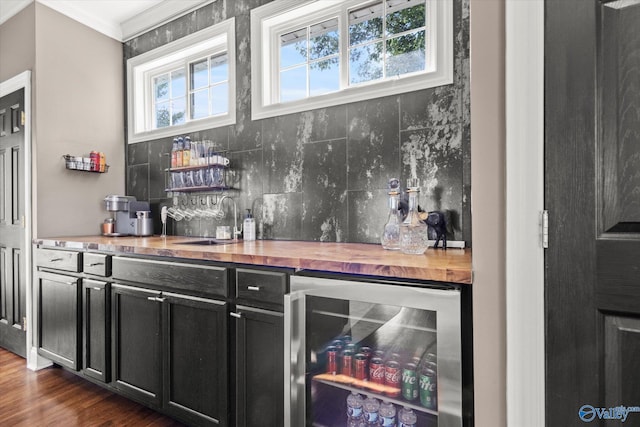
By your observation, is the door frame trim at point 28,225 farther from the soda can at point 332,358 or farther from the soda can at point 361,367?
the soda can at point 361,367

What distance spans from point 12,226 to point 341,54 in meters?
3.05

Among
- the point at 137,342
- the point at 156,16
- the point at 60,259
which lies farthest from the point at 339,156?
the point at 156,16

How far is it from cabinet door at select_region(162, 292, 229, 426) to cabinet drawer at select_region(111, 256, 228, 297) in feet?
0.19

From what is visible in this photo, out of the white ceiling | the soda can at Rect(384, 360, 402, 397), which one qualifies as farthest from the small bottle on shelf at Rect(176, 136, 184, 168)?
the soda can at Rect(384, 360, 402, 397)

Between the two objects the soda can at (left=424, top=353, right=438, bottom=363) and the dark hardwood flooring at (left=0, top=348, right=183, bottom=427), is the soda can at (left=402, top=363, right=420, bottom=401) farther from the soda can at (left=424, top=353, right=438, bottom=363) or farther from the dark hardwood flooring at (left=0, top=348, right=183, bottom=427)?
the dark hardwood flooring at (left=0, top=348, right=183, bottom=427)

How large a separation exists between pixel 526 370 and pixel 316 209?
1.49m

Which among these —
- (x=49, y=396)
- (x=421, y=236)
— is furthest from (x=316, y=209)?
(x=49, y=396)

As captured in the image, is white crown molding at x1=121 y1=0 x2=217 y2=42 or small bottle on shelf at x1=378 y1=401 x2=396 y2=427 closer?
small bottle on shelf at x1=378 y1=401 x2=396 y2=427

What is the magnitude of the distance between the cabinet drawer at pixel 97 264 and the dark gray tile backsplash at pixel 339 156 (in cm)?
77

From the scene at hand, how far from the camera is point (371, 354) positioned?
138cm

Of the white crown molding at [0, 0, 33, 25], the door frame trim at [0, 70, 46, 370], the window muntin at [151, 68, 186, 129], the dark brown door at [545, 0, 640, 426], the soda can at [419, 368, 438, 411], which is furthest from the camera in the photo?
the window muntin at [151, 68, 186, 129]

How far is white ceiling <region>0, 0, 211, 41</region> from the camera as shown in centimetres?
278

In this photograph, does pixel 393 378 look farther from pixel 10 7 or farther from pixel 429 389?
pixel 10 7

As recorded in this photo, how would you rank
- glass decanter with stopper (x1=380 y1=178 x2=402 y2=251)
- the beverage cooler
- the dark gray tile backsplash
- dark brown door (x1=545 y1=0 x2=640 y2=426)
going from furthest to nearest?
1. the dark gray tile backsplash
2. glass decanter with stopper (x1=380 y1=178 x2=402 y2=251)
3. the beverage cooler
4. dark brown door (x1=545 y1=0 x2=640 y2=426)
